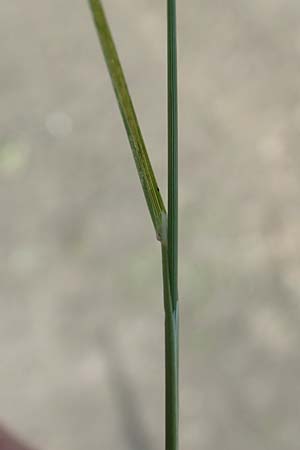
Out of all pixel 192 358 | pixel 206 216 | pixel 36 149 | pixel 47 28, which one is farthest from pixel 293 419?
pixel 47 28

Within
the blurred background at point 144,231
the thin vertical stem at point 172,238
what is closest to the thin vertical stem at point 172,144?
the thin vertical stem at point 172,238

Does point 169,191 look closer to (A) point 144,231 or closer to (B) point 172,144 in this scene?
(B) point 172,144

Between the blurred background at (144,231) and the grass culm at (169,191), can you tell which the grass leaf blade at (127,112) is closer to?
the grass culm at (169,191)

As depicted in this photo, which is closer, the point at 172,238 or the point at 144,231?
the point at 172,238

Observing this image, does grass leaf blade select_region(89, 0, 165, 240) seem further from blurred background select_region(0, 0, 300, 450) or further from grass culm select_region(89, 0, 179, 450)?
blurred background select_region(0, 0, 300, 450)

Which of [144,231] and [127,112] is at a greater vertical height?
[127,112]

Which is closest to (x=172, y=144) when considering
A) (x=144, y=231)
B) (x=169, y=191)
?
(x=169, y=191)

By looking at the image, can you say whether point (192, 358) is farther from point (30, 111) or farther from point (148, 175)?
point (148, 175)

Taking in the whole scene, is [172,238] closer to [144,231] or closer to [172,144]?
[172,144]

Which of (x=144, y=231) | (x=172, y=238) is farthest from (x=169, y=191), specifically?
(x=144, y=231)

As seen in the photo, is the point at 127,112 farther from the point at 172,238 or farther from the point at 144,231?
the point at 144,231
